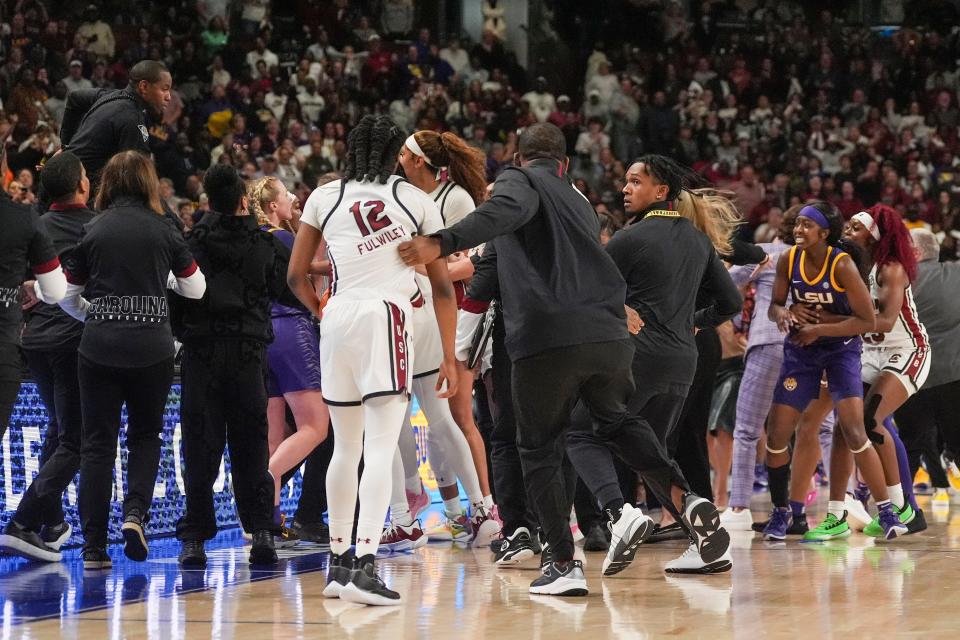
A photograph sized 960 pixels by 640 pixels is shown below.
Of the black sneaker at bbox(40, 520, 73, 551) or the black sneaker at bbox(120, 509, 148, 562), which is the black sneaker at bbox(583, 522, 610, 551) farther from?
the black sneaker at bbox(40, 520, 73, 551)

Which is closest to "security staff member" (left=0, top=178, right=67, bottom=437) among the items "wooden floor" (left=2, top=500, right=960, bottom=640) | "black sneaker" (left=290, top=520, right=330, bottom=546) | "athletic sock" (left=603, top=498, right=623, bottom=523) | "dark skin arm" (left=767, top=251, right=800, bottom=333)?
"wooden floor" (left=2, top=500, right=960, bottom=640)

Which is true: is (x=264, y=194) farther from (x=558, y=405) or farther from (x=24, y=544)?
(x=558, y=405)

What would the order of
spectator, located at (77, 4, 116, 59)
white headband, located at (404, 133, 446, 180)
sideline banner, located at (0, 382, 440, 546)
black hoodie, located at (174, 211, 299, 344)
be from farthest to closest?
1. spectator, located at (77, 4, 116, 59)
2. sideline banner, located at (0, 382, 440, 546)
3. white headband, located at (404, 133, 446, 180)
4. black hoodie, located at (174, 211, 299, 344)

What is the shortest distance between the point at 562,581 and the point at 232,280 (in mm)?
2121

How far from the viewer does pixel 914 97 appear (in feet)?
68.2

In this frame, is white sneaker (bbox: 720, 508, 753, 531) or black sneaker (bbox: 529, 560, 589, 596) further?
white sneaker (bbox: 720, 508, 753, 531)

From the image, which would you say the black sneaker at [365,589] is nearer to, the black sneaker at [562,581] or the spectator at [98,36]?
the black sneaker at [562,581]

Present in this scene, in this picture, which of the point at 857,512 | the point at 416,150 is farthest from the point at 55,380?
the point at 857,512

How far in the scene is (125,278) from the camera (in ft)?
19.5

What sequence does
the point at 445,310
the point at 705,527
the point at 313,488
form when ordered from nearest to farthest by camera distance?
the point at 445,310, the point at 705,527, the point at 313,488

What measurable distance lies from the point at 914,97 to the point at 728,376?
12.3m

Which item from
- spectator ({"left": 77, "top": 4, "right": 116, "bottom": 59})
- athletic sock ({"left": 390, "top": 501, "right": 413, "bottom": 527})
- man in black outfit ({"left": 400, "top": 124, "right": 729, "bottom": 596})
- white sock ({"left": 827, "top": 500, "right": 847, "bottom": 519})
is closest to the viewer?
man in black outfit ({"left": 400, "top": 124, "right": 729, "bottom": 596})

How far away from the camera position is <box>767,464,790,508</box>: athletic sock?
746 centimetres

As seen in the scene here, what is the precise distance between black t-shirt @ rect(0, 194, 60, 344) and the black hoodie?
768 millimetres
